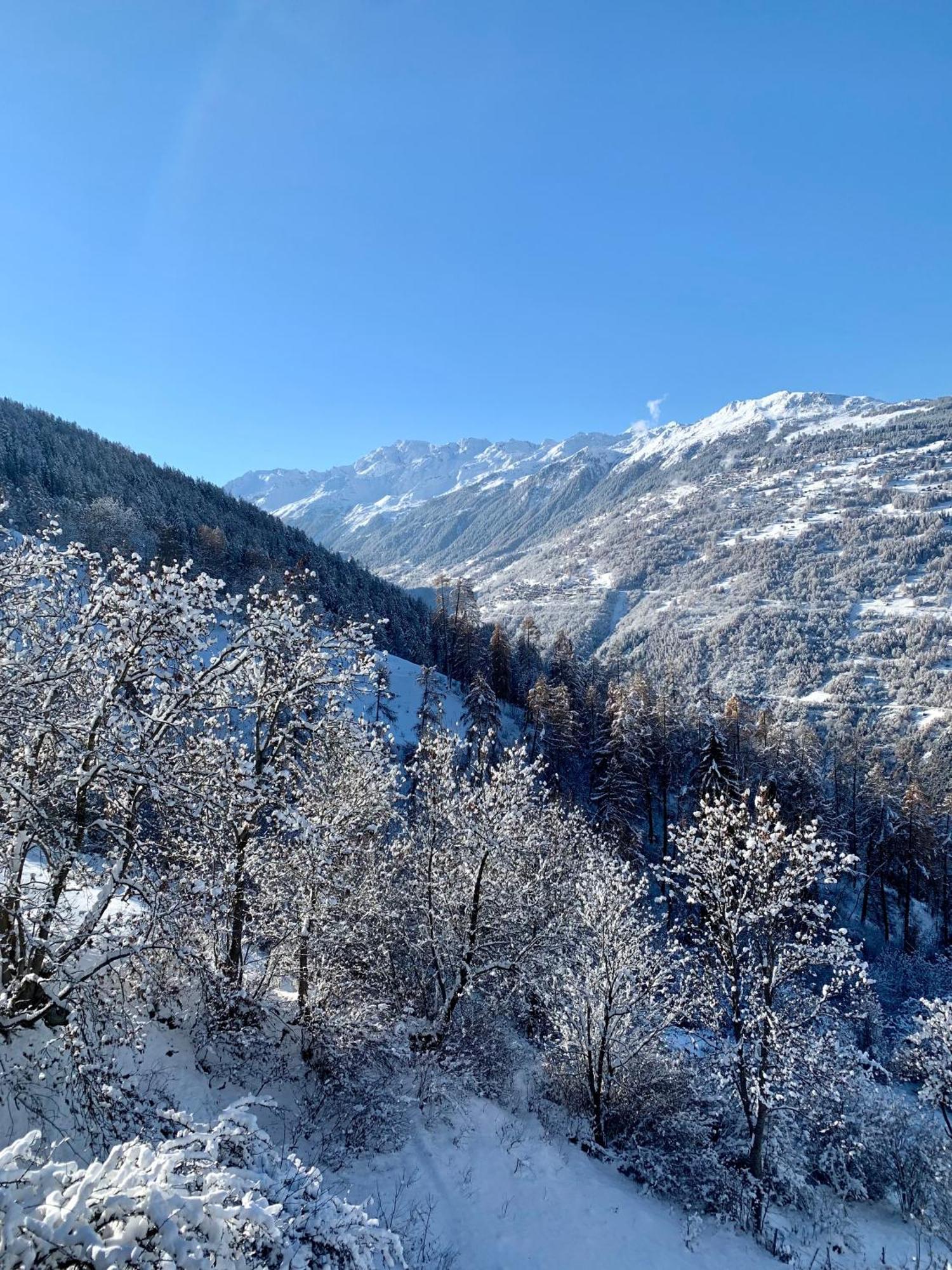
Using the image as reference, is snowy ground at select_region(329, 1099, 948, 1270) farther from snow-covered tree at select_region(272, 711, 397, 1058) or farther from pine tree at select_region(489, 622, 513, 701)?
pine tree at select_region(489, 622, 513, 701)

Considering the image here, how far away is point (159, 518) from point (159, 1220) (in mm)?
81939

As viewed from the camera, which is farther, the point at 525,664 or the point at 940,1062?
the point at 525,664

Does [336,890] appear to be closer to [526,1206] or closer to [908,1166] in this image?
[526,1206]

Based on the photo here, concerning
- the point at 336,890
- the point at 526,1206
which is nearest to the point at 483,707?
the point at 336,890

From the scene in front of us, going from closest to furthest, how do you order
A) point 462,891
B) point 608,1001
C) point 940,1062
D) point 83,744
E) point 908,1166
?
point 83,744, point 608,1001, point 908,1166, point 462,891, point 940,1062

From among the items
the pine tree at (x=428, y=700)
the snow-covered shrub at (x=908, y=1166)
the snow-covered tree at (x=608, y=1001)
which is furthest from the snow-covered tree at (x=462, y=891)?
the pine tree at (x=428, y=700)

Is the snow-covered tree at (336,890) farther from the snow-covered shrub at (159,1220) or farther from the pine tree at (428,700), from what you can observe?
the pine tree at (428,700)

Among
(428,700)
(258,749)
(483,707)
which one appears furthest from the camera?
(428,700)

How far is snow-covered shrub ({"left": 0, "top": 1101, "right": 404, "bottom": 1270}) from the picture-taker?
11.8 feet

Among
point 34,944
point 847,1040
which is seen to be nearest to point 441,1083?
point 34,944

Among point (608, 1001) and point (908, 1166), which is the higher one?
point (608, 1001)

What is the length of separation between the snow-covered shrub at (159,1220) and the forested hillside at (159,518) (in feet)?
168

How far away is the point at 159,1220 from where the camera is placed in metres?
3.81

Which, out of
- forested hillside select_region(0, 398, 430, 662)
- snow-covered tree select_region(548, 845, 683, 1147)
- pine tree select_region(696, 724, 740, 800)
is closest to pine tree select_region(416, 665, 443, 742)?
forested hillside select_region(0, 398, 430, 662)
